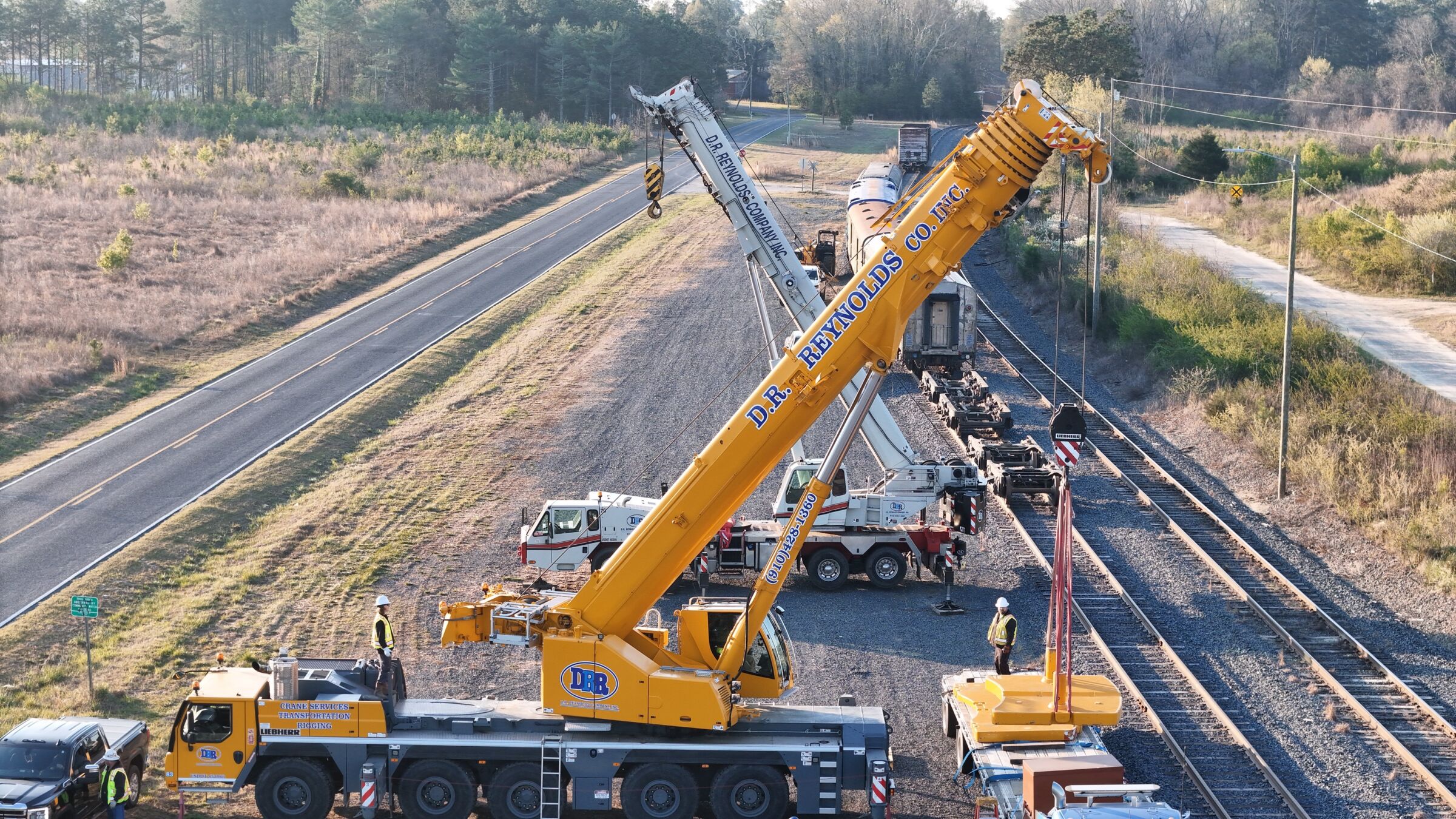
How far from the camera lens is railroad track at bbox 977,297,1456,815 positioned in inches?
794

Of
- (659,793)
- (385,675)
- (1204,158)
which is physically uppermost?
(1204,158)

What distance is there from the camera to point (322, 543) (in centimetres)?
2977

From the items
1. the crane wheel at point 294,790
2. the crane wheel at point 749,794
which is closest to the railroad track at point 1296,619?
the crane wheel at point 749,794

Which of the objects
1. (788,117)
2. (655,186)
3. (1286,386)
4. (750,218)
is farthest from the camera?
(788,117)

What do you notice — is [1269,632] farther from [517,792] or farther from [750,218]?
[517,792]

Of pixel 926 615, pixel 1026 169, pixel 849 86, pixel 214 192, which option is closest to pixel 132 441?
pixel 926 615

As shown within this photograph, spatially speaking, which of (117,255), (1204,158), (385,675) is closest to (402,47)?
(1204,158)

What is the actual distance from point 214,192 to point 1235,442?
5585 cm

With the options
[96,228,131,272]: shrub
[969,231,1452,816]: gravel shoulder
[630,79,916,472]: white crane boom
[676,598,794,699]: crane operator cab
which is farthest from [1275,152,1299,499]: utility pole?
[96,228,131,272]: shrub

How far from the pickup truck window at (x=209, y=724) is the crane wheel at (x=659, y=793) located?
5146 millimetres

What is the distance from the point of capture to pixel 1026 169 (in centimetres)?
1631

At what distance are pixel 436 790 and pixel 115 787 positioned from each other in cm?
397

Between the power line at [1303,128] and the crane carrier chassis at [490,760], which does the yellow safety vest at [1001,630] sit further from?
the power line at [1303,128]

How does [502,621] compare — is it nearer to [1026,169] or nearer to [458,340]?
[1026,169]
